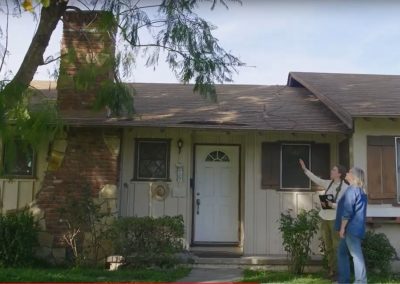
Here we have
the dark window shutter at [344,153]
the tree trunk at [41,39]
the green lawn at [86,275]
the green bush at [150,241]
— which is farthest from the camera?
the dark window shutter at [344,153]

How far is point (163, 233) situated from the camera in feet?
27.8

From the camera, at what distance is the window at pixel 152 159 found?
1018 centimetres

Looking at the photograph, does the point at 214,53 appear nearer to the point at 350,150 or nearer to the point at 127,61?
the point at 127,61

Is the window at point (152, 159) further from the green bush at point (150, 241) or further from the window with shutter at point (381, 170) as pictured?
the window with shutter at point (381, 170)

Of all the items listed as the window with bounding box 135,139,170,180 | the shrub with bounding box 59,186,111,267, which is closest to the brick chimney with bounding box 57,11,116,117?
the window with bounding box 135,139,170,180

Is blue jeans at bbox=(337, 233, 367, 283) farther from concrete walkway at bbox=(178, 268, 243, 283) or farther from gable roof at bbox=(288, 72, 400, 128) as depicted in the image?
gable roof at bbox=(288, 72, 400, 128)

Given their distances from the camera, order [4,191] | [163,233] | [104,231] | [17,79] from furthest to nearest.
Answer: [4,191]
[104,231]
[163,233]
[17,79]

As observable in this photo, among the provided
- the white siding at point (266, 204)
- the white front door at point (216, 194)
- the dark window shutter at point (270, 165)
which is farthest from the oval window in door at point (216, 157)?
the dark window shutter at point (270, 165)

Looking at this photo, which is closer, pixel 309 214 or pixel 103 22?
pixel 103 22

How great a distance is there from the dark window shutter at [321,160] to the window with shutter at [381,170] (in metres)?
1.08

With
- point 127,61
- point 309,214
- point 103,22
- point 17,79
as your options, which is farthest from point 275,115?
point 17,79

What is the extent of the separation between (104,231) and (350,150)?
4794mm

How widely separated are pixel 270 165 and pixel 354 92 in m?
2.56

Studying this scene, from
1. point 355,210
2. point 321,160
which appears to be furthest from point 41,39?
point 321,160
